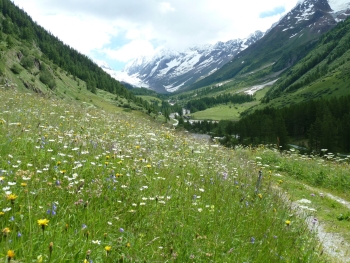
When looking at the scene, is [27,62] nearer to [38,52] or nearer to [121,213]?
[38,52]

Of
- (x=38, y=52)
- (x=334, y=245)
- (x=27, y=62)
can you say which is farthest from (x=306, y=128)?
(x=38, y=52)

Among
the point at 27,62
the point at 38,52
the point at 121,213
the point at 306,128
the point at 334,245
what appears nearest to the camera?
the point at 121,213

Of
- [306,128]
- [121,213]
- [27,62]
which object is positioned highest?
[27,62]

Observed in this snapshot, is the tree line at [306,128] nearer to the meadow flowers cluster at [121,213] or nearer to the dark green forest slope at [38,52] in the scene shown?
the dark green forest slope at [38,52]

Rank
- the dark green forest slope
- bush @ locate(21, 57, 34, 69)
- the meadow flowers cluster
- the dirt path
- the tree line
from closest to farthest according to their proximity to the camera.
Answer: the meadow flowers cluster, the dirt path, bush @ locate(21, 57, 34, 69), the dark green forest slope, the tree line

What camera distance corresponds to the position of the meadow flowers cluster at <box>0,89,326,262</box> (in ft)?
10.6

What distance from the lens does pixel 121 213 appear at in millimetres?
4633

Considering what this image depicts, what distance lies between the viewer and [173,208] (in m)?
5.27

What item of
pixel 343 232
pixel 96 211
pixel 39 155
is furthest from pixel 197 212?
pixel 343 232

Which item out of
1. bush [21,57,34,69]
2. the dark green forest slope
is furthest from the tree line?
the dark green forest slope

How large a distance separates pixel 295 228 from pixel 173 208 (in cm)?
316

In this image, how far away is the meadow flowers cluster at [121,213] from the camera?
3.24 metres

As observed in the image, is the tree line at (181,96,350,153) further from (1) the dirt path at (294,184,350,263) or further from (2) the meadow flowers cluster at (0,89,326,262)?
(2) the meadow flowers cluster at (0,89,326,262)

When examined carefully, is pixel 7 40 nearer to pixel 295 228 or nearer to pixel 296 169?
pixel 296 169
